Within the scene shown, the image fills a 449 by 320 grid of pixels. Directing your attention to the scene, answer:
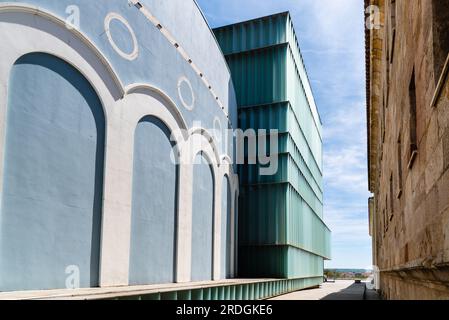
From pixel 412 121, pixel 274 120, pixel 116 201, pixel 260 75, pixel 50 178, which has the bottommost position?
pixel 116 201

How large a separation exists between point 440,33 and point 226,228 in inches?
886

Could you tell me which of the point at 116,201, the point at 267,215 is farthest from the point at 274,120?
the point at 116,201

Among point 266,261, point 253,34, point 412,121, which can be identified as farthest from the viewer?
point 253,34

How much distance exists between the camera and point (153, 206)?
17.3 m

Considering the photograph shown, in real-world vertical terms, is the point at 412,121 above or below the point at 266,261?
above

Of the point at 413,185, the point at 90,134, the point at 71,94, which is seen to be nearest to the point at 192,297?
the point at 90,134

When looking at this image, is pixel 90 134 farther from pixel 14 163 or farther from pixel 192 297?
pixel 192 297

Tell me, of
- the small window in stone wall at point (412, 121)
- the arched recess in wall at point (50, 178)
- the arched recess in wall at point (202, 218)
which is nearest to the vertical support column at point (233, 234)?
the arched recess in wall at point (202, 218)

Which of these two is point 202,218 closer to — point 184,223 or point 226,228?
point 184,223

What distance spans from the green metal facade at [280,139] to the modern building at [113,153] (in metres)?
3.47

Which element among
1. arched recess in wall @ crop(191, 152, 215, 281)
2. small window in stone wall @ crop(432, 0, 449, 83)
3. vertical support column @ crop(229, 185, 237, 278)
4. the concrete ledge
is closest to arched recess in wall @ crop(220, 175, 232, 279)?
vertical support column @ crop(229, 185, 237, 278)

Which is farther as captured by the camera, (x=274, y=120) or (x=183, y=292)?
(x=274, y=120)

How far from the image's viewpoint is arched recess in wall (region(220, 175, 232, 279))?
26094 mm

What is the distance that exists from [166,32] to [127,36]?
3486 millimetres
